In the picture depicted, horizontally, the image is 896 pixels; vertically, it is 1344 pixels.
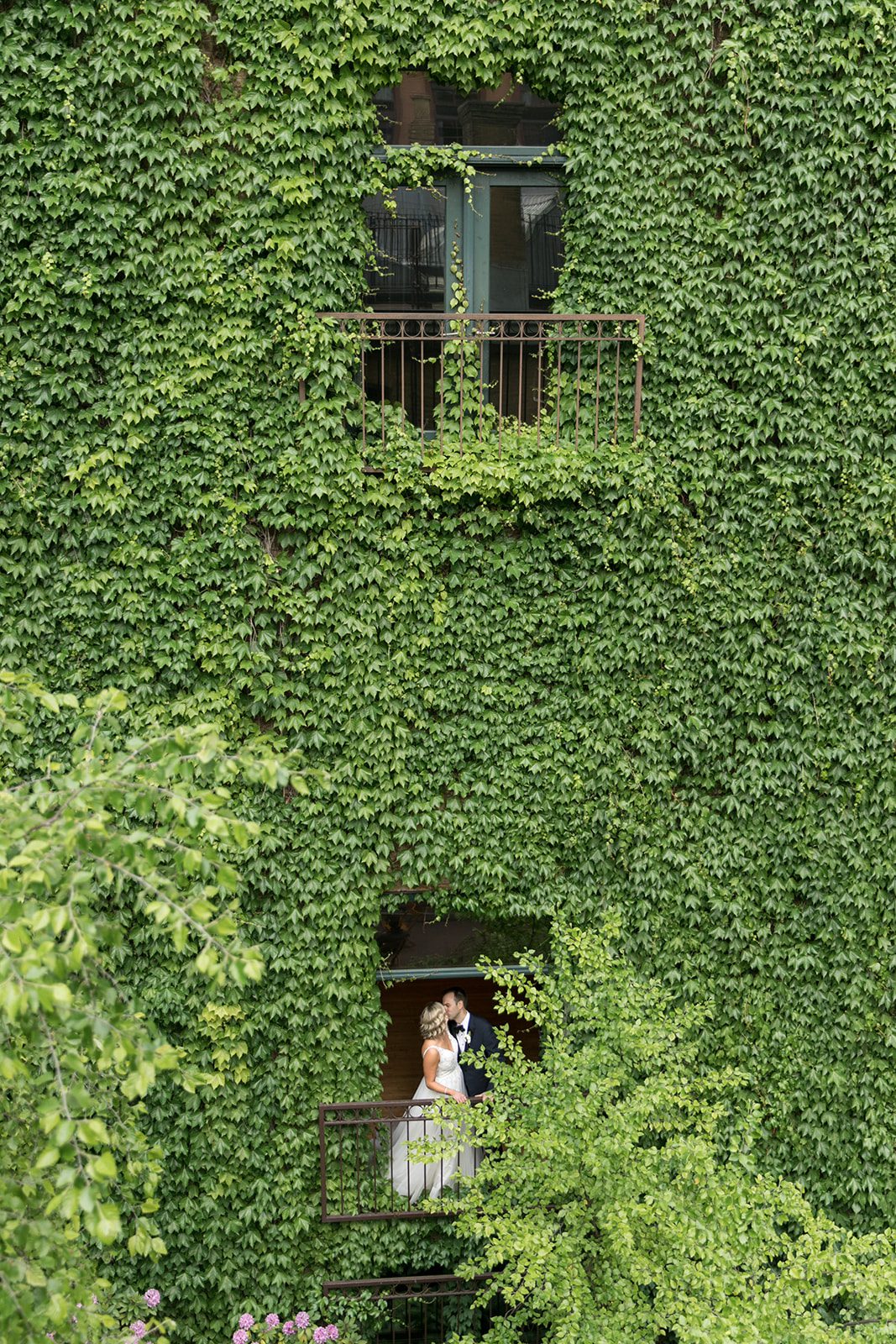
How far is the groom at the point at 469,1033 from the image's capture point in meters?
8.72

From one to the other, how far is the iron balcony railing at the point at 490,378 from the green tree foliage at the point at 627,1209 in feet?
12.8

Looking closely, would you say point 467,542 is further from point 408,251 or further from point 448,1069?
point 448,1069

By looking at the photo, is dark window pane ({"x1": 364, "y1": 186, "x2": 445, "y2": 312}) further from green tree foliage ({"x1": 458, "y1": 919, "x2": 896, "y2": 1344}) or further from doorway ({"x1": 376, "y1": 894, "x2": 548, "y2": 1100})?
green tree foliage ({"x1": 458, "y1": 919, "x2": 896, "y2": 1344})

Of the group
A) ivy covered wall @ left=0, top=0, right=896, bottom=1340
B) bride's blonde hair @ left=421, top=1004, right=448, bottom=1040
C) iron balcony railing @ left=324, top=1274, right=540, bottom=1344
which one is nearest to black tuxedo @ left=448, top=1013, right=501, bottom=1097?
bride's blonde hair @ left=421, top=1004, right=448, bottom=1040

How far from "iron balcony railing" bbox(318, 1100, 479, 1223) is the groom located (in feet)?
1.46

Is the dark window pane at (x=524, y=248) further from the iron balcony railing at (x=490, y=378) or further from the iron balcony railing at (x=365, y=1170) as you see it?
the iron balcony railing at (x=365, y=1170)

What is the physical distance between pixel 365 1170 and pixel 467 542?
489 centimetres

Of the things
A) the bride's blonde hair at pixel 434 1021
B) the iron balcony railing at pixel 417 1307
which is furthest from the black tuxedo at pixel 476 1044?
the iron balcony railing at pixel 417 1307

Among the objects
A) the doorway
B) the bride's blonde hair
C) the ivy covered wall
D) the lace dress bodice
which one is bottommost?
the lace dress bodice

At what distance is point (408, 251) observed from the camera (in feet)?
29.4

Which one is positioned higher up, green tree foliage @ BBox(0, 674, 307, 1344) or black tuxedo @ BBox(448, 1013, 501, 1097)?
green tree foliage @ BBox(0, 674, 307, 1344)

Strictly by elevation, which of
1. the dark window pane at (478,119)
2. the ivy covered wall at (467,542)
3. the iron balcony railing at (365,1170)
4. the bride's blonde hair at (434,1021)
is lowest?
the iron balcony railing at (365,1170)

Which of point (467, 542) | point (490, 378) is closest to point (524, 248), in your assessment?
point (490, 378)

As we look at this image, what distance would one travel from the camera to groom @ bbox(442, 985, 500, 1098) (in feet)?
28.6
